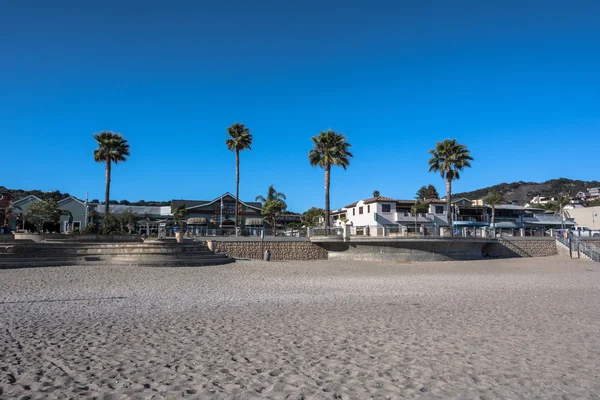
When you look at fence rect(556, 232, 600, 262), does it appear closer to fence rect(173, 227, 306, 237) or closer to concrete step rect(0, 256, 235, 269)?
fence rect(173, 227, 306, 237)

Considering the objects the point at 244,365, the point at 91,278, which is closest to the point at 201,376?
the point at 244,365

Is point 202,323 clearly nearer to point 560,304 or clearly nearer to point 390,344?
point 390,344

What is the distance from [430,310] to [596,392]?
242 inches

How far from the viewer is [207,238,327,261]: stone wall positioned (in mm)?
35906

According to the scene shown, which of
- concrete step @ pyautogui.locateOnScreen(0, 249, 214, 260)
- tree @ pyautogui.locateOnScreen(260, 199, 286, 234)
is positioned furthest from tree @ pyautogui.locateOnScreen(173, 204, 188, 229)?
concrete step @ pyautogui.locateOnScreen(0, 249, 214, 260)

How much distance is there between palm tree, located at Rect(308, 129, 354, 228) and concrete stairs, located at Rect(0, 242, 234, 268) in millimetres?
19271

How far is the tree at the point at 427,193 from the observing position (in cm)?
9281

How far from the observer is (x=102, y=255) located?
80.1ft

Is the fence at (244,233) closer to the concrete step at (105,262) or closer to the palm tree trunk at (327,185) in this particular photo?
the palm tree trunk at (327,185)

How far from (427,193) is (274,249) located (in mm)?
65371

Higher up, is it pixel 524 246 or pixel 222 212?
pixel 222 212

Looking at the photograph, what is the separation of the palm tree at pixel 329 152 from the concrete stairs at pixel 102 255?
19271 mm

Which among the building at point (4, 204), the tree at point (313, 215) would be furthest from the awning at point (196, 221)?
the building at point (4, 204)

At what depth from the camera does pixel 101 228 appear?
39.8 m
